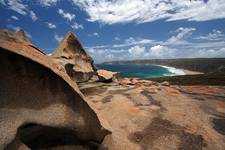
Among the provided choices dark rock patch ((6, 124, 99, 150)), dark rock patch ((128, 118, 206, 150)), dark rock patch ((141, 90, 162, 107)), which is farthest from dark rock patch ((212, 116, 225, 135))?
dark rock patch ((6, 124, 99, 150))

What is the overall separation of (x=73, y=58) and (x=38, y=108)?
56.5 feet

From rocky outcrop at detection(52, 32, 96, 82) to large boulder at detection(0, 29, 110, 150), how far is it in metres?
13.7

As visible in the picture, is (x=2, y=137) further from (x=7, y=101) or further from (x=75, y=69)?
(x=75, y=69)

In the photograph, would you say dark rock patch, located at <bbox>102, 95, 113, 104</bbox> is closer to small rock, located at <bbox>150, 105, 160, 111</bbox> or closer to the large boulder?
small rock, located at <bbox>150, 105, 160, 111</bbox>

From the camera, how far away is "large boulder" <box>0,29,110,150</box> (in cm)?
539

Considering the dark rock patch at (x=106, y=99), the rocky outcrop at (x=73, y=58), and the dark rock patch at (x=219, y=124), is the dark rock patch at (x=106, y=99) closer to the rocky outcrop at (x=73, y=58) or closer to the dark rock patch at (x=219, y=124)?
the dark rock patch at (x=219, y=124)

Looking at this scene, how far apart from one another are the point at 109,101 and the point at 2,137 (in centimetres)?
792

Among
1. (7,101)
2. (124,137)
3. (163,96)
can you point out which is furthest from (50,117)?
(163,96)

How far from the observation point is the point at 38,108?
579 centimetres

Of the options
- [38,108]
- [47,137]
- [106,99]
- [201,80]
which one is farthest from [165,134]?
[201,80]

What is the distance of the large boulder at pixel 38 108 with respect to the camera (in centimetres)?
539

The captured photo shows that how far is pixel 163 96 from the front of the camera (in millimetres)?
13664

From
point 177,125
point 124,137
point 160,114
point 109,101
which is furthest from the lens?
point 109,101

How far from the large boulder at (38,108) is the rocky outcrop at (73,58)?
537 inches
